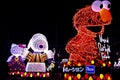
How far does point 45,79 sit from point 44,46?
3.85 meters

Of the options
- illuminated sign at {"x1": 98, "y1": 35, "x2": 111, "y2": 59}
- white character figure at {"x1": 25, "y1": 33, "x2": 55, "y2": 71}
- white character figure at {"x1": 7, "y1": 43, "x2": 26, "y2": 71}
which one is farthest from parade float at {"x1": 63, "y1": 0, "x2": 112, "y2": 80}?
illuminated sign at {"x1": 98, "y1": 35, "x2": 111, "y2": 59}

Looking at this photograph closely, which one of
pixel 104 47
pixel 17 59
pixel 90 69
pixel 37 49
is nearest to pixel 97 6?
pixel 90 69

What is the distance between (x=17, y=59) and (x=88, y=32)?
1331cm

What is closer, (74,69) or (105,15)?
(105,15)

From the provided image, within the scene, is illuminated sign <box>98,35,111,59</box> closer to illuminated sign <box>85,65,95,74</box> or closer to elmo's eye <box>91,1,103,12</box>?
illuminated sign <box>85,65,95,74</box>

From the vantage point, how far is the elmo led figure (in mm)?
13711

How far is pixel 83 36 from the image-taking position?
14.2 metres

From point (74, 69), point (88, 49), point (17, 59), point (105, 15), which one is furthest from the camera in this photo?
point (17, 59)

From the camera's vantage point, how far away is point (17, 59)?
85.9 ft

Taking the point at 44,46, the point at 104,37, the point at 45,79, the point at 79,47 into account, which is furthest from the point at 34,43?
the point at 104,37

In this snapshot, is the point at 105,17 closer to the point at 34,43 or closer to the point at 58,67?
the point at 34,43

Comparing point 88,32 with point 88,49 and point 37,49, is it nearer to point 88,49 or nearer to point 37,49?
point 88,49

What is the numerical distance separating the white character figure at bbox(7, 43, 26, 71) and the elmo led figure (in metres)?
12.4

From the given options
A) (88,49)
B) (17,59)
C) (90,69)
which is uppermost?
(88,49)
